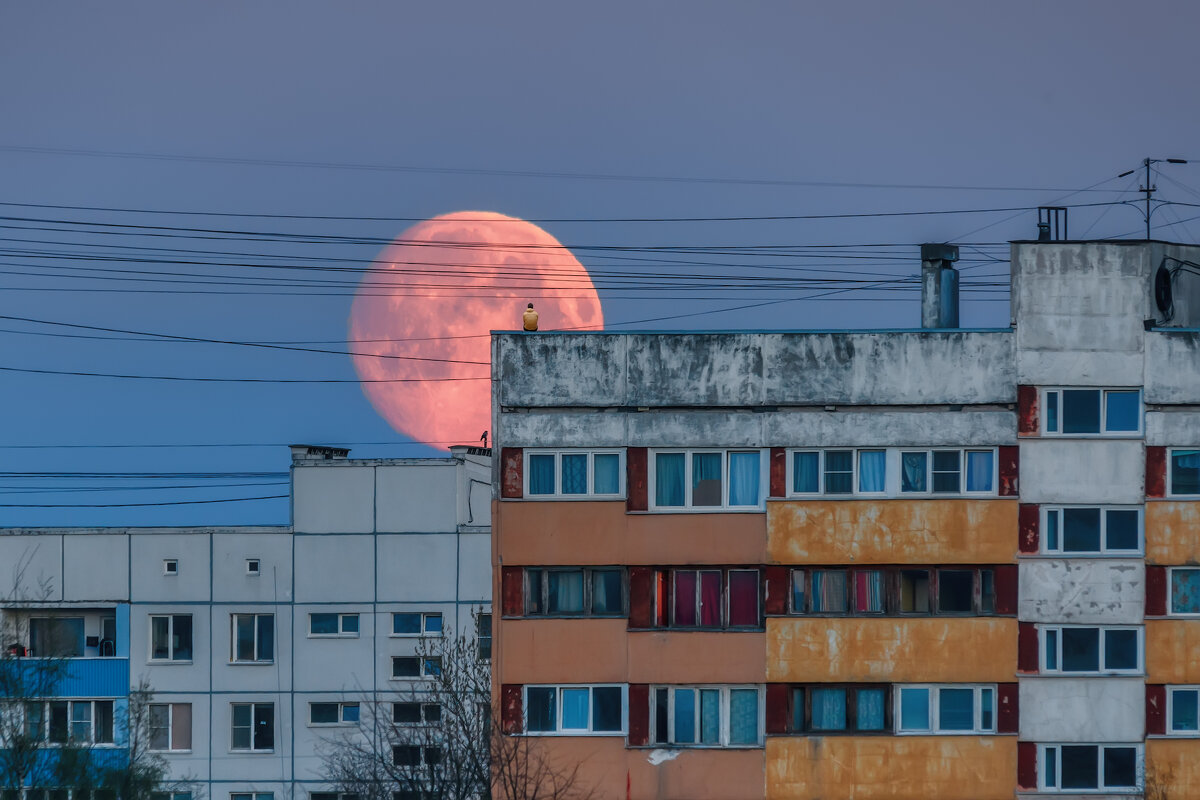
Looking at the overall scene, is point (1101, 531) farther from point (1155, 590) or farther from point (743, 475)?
point (743, 475)

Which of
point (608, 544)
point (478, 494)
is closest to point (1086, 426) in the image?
point (608, 544)

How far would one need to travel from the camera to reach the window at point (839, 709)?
144 feet

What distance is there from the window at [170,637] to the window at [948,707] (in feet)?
103

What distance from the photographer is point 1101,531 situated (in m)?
43.9

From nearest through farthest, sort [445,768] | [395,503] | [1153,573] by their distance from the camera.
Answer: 1. [1153,573]
2. [445,768]
3. [395,503]

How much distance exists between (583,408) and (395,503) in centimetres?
2224

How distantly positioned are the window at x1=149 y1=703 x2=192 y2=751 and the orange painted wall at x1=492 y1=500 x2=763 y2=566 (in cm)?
2656

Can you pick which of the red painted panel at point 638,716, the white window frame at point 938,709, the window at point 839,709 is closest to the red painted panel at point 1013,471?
the white window frame at point 938,709

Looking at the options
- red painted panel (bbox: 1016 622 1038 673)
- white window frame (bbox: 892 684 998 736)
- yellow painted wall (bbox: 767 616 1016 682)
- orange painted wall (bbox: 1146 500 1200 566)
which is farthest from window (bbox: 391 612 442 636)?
orange painted wall (bbox: 1146 500 1200 566)

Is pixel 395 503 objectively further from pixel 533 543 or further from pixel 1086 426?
pixel 1086 426

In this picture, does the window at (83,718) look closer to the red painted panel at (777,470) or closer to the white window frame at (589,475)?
the white window frame at (589,475)

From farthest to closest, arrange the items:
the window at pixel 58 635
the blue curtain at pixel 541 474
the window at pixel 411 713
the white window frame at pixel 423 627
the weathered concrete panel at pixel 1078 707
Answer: the window at pixel 58 635 → the white window frame at pixel 423 627 → the window at pixel 411 713 → the blue curtain at pixel 541 474 → the weathered concrete panel at pixel 1078 707

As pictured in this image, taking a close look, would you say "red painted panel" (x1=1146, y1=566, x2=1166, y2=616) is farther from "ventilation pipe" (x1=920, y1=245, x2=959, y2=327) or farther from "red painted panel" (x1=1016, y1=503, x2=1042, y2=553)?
"ventilation pipe" (x1=920, y1=245, x2=959, y2=327)

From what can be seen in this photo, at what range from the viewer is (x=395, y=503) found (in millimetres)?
65125
